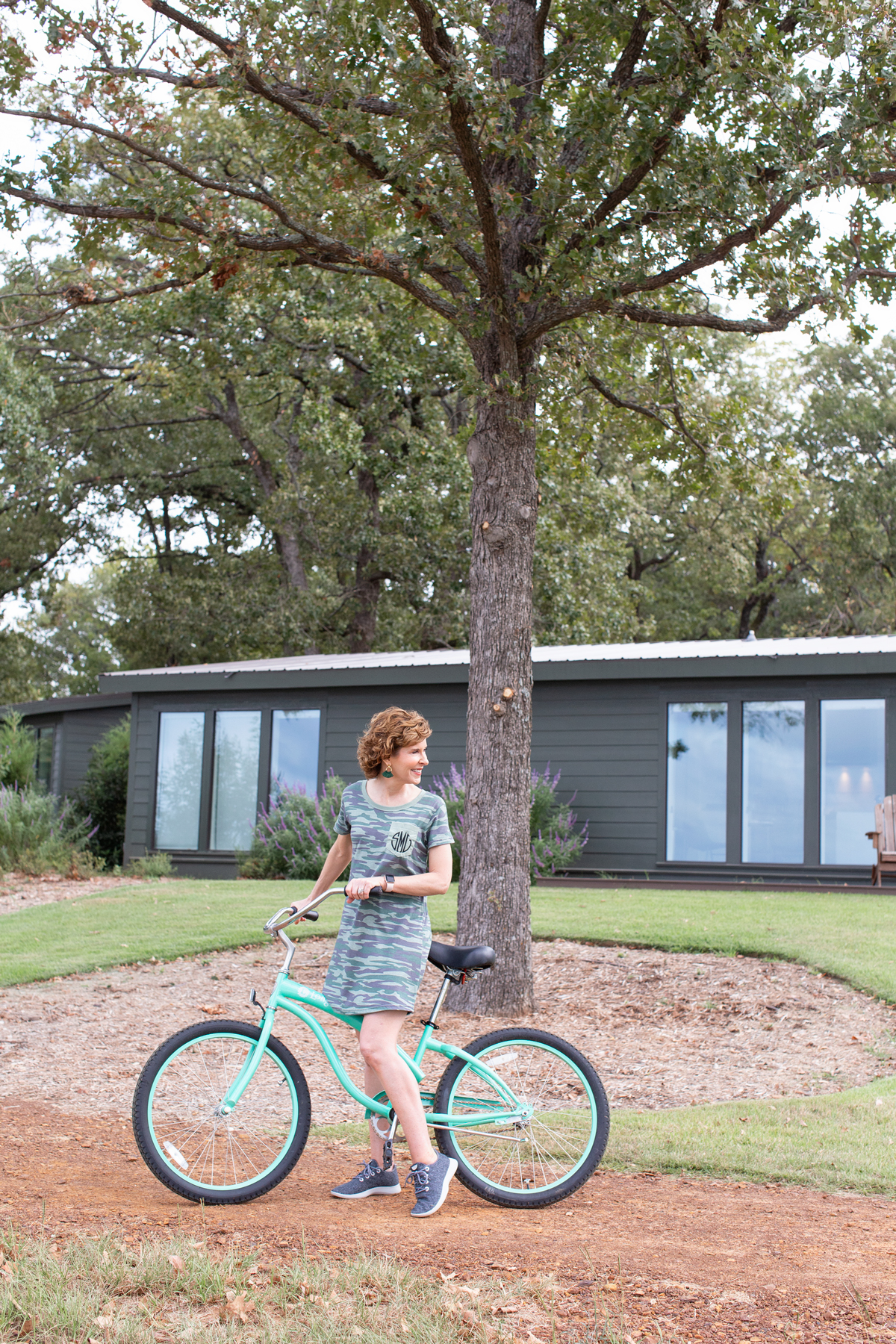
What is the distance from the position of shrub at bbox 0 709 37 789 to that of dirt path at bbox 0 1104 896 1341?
15.4m

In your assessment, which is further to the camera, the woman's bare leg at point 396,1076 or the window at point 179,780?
the window at point 179,780

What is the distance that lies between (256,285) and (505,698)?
4113 millimetres

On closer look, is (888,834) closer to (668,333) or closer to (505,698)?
(668,333)

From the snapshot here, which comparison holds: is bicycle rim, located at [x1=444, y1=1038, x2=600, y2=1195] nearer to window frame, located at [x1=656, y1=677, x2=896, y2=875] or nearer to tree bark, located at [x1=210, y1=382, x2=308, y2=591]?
window frame, located at [x1=656, y1=677, x2=896, y2=875]

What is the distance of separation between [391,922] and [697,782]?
37.8 feet

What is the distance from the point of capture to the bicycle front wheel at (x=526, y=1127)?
4109 mm

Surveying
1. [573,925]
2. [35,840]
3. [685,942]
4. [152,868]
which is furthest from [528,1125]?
[35,840]

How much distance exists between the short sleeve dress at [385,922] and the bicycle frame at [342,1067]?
0.33ft

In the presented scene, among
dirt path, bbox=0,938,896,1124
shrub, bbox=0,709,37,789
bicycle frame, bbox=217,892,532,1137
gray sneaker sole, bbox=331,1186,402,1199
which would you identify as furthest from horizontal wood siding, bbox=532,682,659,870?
gray sneaker sole, bbox=331,1186,402,1199

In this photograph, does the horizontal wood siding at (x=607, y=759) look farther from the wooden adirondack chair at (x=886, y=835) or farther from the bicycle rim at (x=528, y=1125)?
the bicycle rim at (x=528, y=1125)

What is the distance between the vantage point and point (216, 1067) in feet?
13.2

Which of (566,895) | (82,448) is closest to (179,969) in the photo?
(566,895)

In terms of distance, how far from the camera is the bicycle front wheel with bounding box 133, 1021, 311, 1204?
389cm

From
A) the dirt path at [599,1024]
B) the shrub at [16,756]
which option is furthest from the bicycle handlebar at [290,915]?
the shrub at [16,756]
